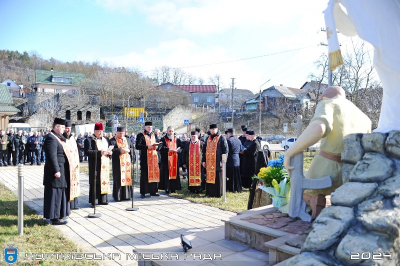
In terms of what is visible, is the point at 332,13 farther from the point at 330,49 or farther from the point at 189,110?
the point at 189,110

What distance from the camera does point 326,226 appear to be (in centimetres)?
265

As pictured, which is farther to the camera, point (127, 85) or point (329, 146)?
point (127, 85)

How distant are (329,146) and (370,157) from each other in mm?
586

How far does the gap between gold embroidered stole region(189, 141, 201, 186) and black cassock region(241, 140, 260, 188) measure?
195 centimetres

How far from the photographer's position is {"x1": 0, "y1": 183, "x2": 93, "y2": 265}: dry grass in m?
4.49

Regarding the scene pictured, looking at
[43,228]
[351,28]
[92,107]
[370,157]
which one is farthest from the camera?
[92,107]

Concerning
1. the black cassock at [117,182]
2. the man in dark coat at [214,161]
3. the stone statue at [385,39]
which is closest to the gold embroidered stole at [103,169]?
the black cassock at [117,182]

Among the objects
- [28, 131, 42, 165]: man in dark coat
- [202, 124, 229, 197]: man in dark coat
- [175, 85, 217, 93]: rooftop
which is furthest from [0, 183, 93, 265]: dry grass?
[175, 85, 217, 93]: rooftop

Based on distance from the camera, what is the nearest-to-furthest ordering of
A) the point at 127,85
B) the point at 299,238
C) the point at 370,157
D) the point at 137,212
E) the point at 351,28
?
the point at 370,157
the point at 299,238
the point at 351,28
the point at 137,212
the point at 127,85

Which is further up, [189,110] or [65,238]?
[189,110]

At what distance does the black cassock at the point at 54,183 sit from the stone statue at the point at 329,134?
4.57 meters

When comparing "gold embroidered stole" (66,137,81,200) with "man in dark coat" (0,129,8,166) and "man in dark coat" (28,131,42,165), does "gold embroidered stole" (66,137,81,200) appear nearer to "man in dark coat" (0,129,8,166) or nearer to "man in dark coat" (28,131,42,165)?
"man in dark coat" (0,129,8,166)

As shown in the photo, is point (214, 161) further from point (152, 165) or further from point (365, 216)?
point (365, 216)

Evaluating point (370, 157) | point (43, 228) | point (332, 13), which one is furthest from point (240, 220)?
point (43, 228)
